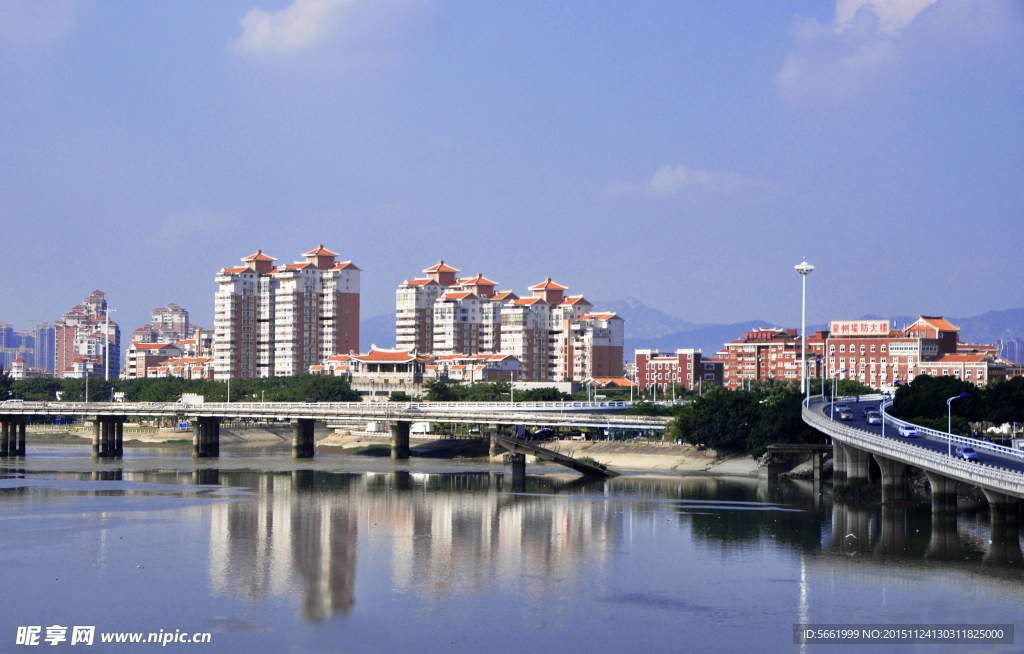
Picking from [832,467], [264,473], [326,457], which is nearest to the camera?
[832,467]

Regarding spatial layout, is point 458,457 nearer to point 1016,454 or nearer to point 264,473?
point 264,473

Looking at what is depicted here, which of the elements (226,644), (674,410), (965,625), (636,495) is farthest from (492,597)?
(674,410)

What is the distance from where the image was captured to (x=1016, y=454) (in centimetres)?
6944

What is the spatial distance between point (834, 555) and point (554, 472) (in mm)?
55046

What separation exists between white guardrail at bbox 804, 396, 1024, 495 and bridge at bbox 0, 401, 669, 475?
130 feet

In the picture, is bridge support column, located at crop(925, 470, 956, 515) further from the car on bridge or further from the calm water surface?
the car on bridge

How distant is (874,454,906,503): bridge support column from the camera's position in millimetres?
82250

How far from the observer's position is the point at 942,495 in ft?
243

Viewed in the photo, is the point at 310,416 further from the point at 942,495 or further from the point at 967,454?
the point at 967,454

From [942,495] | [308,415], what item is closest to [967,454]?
[942,495]

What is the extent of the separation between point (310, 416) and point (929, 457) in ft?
261

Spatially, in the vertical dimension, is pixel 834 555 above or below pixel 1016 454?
below

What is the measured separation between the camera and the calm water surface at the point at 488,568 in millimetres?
44781

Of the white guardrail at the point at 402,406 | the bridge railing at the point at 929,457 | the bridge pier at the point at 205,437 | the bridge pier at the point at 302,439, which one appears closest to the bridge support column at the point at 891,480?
the bridge railing at the point at 929,457
